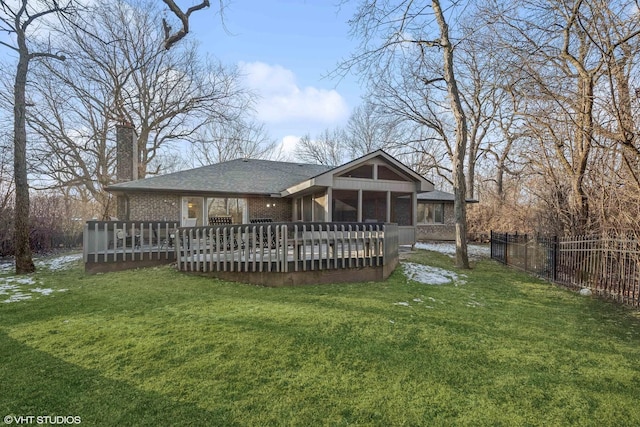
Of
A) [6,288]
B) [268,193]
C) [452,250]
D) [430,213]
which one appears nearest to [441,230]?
[430,213]

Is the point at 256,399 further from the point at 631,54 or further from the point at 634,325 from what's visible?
the point at 631,54

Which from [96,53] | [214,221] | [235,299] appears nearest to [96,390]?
[235,299]

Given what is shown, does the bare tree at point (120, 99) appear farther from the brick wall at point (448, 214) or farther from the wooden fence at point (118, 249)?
the brick wall at point (448, 214)

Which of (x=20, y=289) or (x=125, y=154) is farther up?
(x=125, y=154)

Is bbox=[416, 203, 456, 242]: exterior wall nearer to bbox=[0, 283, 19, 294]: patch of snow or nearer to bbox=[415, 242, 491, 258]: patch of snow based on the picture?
bbox=[415, 242, 491, 258]: patch of snow

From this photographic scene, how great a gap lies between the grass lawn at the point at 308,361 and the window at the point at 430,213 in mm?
14878

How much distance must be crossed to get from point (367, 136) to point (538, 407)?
33.2 m

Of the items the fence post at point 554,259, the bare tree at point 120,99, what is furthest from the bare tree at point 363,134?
the fence post at point 554,259

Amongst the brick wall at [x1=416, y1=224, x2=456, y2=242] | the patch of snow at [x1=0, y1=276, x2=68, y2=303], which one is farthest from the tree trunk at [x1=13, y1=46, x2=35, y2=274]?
the brick wall at [x1=416, y1=224, x2=456, y2=242]

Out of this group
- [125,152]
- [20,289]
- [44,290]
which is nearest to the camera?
[44,290]

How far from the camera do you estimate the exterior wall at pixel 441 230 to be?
2028 centimetres

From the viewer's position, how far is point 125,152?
571 inches

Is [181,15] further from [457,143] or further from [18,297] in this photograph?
[457,143]

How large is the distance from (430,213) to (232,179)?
42.4ft
